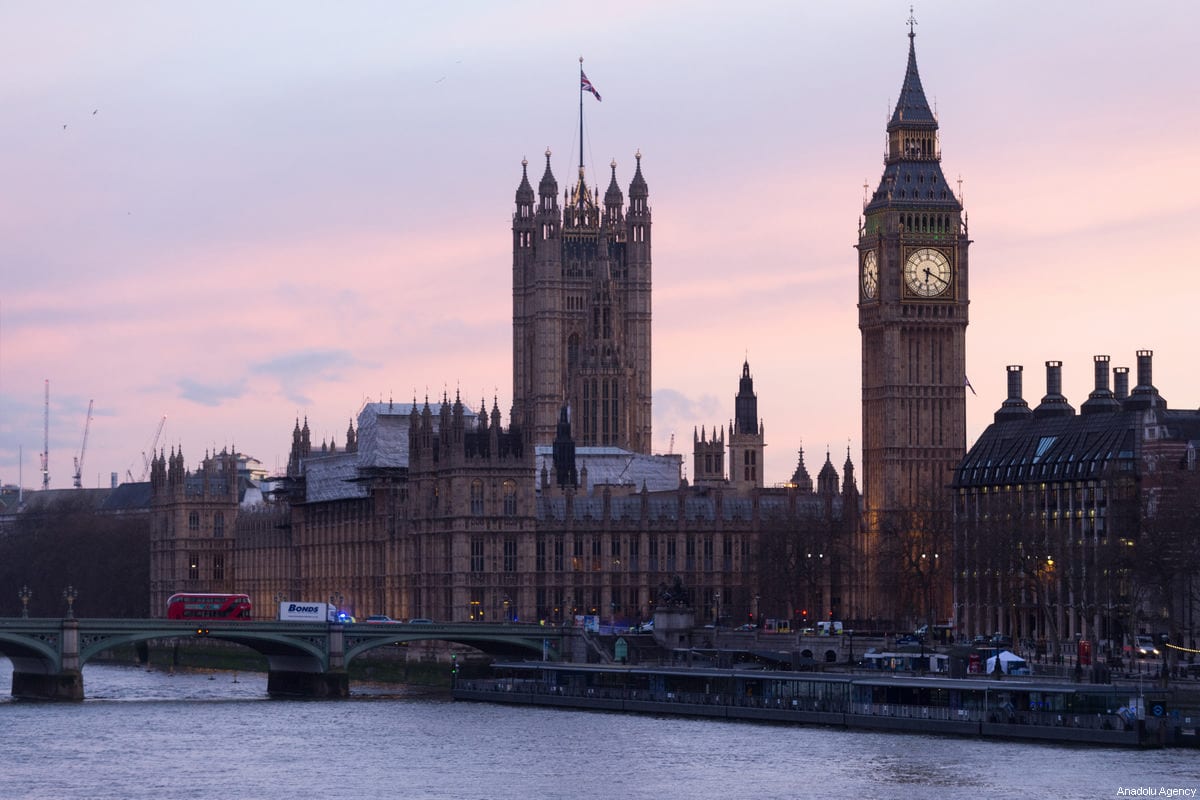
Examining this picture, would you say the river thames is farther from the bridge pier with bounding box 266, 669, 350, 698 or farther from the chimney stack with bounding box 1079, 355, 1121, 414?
the chimney stack with bounding box 1079, 355, 1121, 414

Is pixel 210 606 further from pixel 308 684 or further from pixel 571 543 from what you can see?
pixel 308 684

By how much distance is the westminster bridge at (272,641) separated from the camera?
14938cm

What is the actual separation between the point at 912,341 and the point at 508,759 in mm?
81362

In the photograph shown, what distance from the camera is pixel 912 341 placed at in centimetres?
19275


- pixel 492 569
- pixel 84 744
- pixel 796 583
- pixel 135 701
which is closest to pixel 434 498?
pixel 492 569

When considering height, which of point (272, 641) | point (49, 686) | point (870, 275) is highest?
point (870, 275)

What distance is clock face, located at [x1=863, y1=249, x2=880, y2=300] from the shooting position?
193250 mm

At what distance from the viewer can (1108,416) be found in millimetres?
169750

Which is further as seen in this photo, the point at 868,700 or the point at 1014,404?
the point at 1014,404

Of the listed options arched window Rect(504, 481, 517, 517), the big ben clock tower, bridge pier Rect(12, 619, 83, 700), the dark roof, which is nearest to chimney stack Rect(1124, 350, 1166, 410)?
the dark roof

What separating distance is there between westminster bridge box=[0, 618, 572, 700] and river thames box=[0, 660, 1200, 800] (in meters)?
6.69

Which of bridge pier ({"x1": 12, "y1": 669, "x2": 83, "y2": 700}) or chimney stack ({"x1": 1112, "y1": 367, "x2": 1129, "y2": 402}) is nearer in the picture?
bridge pier ({"x1": 12, "y1": 669, "x2": 83, "y2": 700})

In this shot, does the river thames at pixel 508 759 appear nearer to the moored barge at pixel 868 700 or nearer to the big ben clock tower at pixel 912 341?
the moored barge at pixel 868 700

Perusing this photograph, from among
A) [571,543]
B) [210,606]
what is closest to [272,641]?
[210,606]
